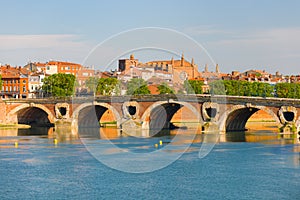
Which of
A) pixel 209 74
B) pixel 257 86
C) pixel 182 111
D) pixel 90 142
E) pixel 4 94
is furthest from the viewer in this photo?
pixel 209 74

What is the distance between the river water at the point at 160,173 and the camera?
119ft

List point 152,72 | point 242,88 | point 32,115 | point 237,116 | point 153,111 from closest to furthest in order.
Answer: point 237,116 → point 153,111 → point 32,115 → point 242,88 → point 152,72

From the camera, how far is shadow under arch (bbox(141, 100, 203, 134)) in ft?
248

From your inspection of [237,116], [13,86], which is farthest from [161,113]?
[13,86]

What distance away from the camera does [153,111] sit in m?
79.3

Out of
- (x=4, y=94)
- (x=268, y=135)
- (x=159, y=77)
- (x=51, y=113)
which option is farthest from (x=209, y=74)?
(x=268, y=135)

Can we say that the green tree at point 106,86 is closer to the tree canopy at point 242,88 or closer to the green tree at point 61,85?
the green tree at point 61,85

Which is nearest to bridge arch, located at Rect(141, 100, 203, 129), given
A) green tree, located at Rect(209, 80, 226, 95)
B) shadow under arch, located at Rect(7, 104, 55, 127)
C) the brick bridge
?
the brick bridge

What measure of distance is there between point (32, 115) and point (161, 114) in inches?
759

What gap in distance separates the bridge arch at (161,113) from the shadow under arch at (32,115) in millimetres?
13250

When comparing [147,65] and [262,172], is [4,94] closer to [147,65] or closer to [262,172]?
[147,65]

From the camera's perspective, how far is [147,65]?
105 meters

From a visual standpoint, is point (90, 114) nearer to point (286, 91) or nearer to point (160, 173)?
point (286, 91)

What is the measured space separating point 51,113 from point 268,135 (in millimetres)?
30149
